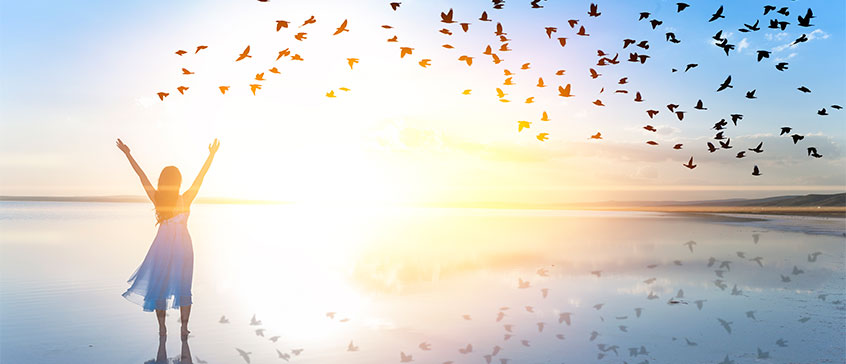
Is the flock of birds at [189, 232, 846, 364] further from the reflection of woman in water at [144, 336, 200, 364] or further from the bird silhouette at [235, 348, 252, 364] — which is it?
the reflection of woman in water at [144, 336, 200, 364]

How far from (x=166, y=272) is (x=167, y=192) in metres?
1.11

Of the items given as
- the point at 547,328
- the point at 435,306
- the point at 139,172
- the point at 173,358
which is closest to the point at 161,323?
the point at 173,358

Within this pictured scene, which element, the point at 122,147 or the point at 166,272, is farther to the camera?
the point at 122,147

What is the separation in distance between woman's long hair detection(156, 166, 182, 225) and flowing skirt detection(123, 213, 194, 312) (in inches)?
4.6

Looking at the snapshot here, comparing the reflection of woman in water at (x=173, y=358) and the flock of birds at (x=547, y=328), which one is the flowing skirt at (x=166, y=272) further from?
the flock of birds at (x=547, y=328)

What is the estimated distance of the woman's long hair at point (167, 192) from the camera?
7969 mm

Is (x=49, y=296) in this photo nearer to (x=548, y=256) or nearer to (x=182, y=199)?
(x=182, y=199)

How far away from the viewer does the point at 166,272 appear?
8031 millimetres

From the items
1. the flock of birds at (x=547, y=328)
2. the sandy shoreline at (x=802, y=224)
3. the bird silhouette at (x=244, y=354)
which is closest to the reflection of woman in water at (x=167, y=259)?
the bird silhouette at (x=244, y=354)

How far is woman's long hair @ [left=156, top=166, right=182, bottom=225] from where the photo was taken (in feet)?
26.1

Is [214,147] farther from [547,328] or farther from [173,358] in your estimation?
[547,328]

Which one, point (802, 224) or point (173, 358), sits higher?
point (802, 224)

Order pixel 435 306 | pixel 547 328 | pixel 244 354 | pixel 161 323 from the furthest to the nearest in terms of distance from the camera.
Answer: pixel 435 306
pixel 547 328
pixel 161 323
pixel 244 354

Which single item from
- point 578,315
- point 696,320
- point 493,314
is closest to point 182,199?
point 493,314
